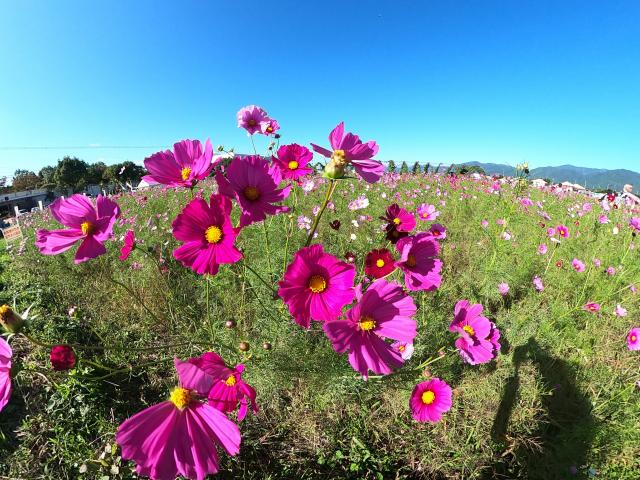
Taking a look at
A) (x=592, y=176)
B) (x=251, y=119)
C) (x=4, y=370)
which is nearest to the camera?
(x=4, y=370)

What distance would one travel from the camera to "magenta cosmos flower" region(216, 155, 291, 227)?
578 millimetres

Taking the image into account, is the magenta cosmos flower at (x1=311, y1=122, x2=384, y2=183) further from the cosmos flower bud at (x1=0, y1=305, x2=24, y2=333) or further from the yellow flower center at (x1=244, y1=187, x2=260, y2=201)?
the cosmos flower bud at (x1=0, y1=305, x2=24, y2=333)

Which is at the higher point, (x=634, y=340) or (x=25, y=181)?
(x=25, y=181)

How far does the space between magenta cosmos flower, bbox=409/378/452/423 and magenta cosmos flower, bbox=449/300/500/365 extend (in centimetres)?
14

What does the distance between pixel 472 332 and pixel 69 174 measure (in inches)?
1517

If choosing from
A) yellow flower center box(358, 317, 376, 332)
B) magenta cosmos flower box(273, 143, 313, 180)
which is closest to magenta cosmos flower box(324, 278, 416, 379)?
yellow flower center box(358, 317, 376, 332)

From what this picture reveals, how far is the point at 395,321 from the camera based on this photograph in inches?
24.7

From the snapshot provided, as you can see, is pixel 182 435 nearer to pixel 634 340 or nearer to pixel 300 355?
pixel 300 355

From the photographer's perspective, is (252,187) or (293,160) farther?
(293,160)

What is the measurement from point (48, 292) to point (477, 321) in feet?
8.86

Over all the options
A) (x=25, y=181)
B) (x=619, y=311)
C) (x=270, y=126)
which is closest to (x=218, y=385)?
(x=270, y=126)

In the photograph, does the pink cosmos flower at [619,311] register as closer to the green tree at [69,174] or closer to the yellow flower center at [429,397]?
the yellow flower center at [429,397]

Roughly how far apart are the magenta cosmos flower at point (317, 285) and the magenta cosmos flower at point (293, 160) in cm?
28

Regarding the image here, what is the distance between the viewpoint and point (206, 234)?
1.94 feet
